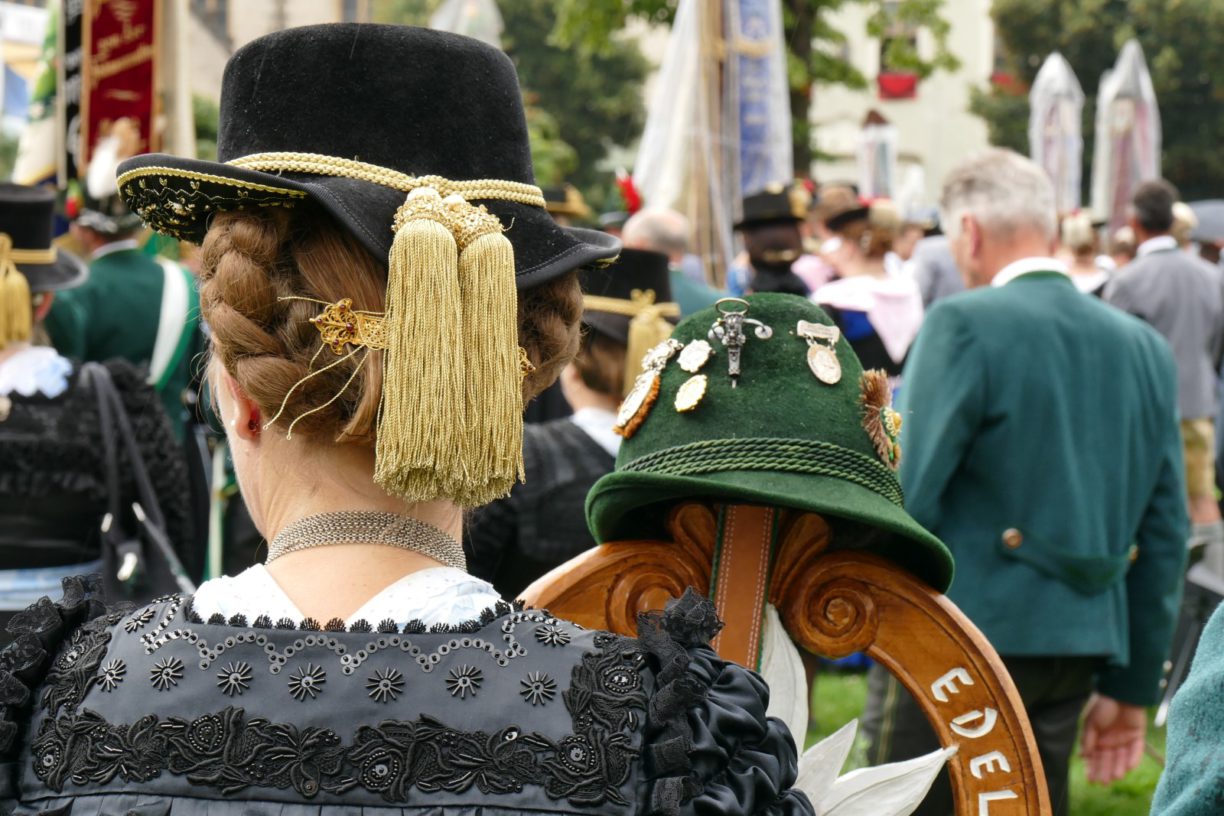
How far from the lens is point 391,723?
55.2 inches

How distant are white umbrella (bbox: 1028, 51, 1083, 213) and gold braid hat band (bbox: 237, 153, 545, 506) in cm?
1545

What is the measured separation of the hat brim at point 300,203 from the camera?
1480 mm

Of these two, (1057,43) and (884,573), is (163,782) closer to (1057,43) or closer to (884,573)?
(884,573)

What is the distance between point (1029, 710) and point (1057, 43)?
105ft

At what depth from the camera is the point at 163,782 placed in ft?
4.60

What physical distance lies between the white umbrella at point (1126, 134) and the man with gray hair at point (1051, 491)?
11486mm

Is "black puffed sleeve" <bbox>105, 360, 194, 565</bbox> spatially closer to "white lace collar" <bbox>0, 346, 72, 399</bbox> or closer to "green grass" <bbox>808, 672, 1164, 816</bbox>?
"white lace collar" <bbox>0, 346, 72, 399</bbox>

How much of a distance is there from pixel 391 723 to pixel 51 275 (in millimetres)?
3503

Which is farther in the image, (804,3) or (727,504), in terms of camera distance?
(804,3)

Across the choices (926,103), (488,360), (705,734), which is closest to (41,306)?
(488,360)

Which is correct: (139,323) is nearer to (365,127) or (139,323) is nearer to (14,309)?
(14,309)

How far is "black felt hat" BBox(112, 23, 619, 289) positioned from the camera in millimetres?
1562

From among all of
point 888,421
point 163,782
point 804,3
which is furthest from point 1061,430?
point 804,3

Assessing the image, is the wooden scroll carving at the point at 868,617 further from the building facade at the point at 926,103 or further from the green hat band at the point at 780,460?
the building facade at the point at 926,103
